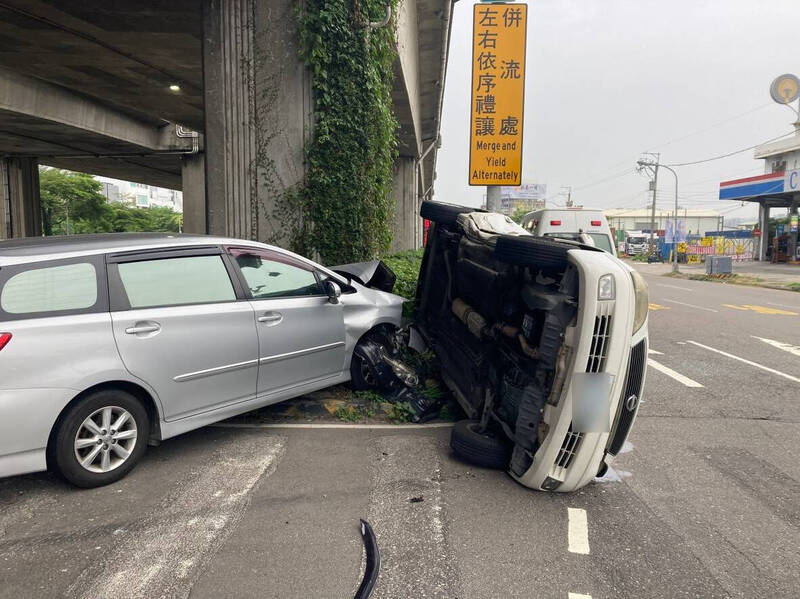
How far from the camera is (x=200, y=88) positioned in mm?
15461

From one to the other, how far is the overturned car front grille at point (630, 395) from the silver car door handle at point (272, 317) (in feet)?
9.17

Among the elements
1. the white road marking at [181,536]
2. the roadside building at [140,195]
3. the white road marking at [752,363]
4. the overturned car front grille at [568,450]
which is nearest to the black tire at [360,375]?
the white road marking at [181,536]

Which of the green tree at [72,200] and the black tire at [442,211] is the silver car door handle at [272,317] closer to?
the black tire at [442,211]

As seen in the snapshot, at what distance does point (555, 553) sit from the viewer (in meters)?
3.17

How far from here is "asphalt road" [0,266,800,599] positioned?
2891 millimetres

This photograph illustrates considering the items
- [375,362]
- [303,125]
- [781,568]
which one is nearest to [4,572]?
[375,362]

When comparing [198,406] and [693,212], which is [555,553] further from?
[693,212]

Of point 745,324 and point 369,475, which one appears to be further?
point 745,324

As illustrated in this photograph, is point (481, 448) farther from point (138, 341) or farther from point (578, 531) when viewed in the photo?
point (138, 341)

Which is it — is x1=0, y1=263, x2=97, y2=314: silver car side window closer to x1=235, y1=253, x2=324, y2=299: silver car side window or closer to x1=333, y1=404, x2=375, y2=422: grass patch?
x1=235, y1=253, x2=324, y2=299: silver car side window

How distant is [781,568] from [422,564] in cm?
191

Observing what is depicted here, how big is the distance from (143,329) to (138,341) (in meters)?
0.09

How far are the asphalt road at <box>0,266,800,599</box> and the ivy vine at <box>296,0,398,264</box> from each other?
148 inches

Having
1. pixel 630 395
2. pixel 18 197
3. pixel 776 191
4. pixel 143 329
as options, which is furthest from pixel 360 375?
pixel 776 191
